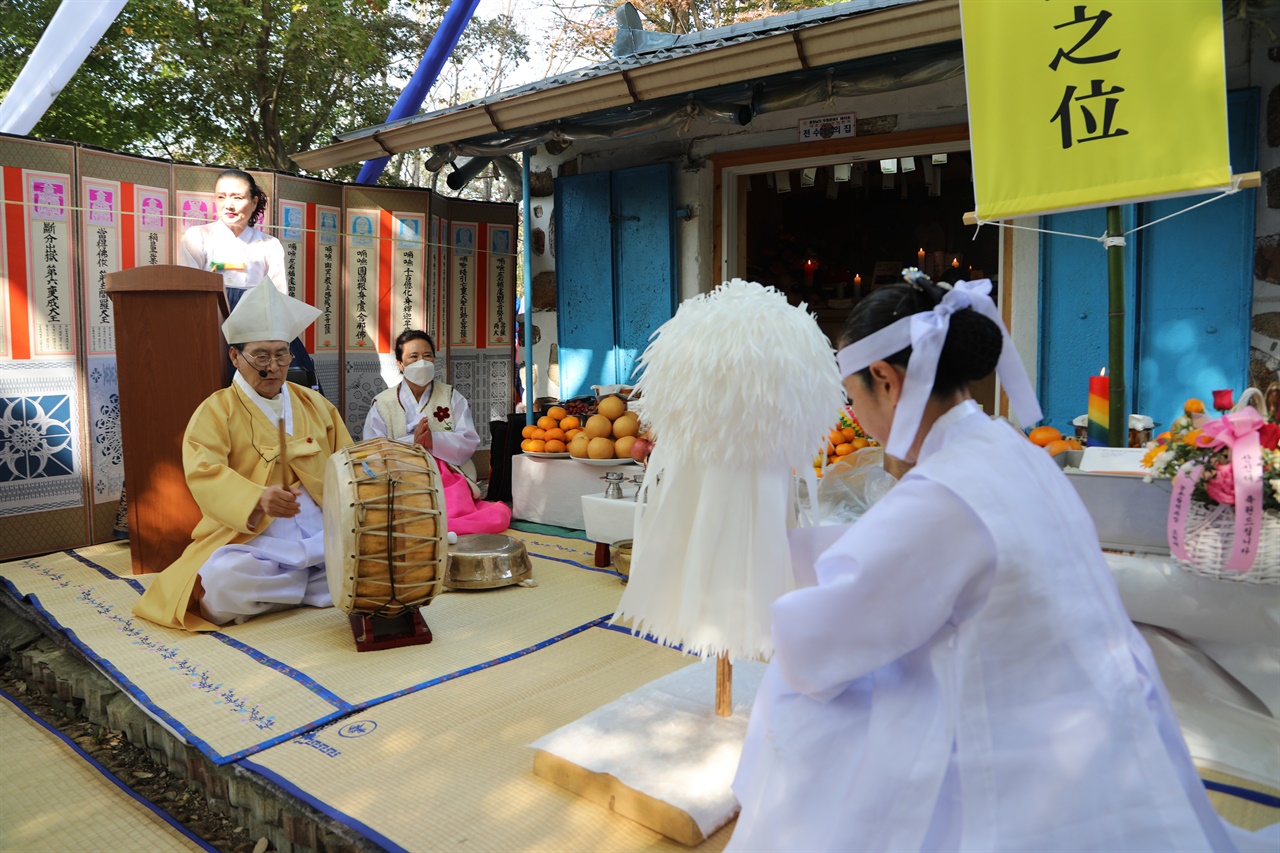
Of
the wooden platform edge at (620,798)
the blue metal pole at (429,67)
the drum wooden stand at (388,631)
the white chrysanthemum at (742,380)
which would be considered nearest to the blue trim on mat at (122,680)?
the drum wooden stand at (388,631)

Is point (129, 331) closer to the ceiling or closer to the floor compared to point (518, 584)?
closer to the ceiling

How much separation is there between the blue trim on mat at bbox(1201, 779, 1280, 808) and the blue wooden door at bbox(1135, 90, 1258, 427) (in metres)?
2.90

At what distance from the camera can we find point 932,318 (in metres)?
1.68

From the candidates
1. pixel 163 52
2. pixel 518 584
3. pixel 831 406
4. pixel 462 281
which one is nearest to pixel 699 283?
pixel 462 281

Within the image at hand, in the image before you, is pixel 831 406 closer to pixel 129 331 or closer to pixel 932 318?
pixel 932 318

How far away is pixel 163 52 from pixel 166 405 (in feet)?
28.7

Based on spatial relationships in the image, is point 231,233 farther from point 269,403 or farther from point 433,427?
point 269,403

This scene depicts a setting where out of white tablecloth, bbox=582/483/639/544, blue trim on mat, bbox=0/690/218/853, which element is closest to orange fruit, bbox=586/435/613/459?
white tablecloth, bbox=582/483/639/544

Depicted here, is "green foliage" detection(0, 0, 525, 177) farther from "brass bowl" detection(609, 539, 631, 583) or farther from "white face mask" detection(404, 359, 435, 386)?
"brass bowl" detection(609, 539, 631, 583)

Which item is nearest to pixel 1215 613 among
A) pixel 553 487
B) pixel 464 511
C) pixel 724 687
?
pixel 724 687

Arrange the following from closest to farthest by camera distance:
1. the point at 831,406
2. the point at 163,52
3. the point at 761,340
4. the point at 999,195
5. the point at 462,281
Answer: the point at 761,340
the point at 831,406
the point at 999,195
the point at 462,281
the point at 163,52

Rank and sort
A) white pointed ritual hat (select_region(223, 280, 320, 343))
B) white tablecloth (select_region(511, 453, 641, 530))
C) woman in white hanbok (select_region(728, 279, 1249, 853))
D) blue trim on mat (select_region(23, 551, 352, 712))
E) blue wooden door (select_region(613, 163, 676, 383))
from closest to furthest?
woman in white hanbok (select_region(728, 279, 1249, 853)) → blue trim on mat (select_region(23, 551, 352, 712)) → white pointed ritual hat (select_region(223, 280, 320, 343)) → white tablecloth (select_region(511, 453, 641, 530)) → blue wooden door (select_region(613, 163, 676, 383))

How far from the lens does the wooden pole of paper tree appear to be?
2848 millimetres

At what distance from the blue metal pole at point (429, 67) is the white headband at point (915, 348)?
8.20m
